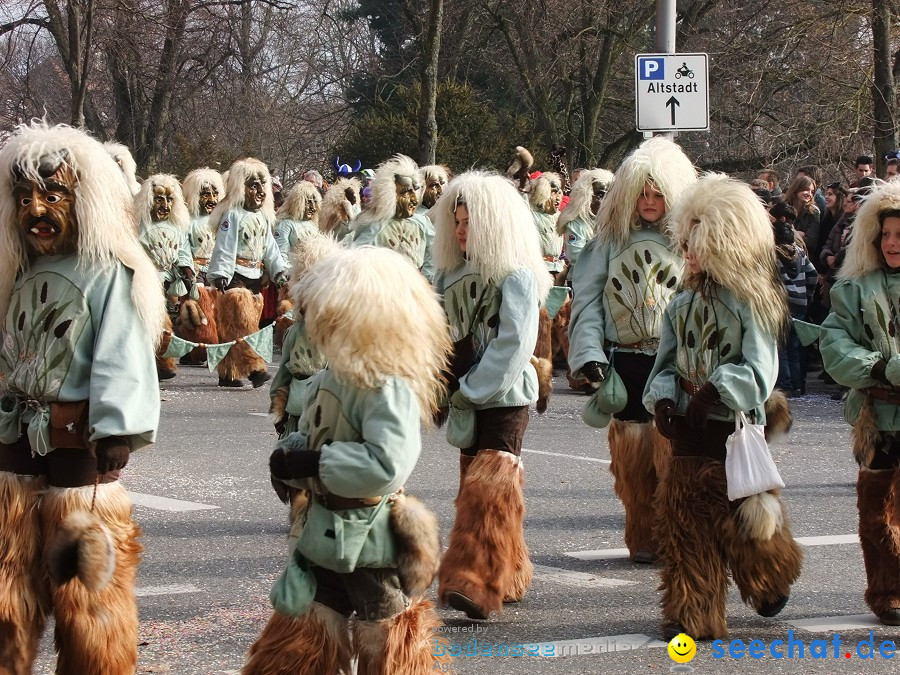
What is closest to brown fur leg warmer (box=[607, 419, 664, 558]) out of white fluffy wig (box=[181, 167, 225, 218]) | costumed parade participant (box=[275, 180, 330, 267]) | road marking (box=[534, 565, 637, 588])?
road marking (box=[534, 565, 637, 588])

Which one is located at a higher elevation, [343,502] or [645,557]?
[343,502]

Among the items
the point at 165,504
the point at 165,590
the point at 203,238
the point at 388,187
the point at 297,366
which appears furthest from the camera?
the point at 203,238

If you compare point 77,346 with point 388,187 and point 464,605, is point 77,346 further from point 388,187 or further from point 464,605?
point 388,187

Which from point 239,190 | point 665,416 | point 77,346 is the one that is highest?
point 239,190

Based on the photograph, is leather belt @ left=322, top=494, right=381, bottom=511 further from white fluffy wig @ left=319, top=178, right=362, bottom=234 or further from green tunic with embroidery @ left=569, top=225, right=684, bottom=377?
white fluffy wig @ left=319, top=178, right=362, bottom=234

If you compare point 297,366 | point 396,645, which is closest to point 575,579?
point 297,366

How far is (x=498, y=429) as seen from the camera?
20.3 feet

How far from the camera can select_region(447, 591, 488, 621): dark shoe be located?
19.2 feet

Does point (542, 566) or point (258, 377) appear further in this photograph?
point (258, 377)

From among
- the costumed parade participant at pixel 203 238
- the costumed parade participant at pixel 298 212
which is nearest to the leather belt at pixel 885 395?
the costumed parade participant at pixel 203 238

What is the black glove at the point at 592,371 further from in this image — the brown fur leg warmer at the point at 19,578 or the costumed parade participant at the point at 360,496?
the brown fur leg warmer at the point at 19,578

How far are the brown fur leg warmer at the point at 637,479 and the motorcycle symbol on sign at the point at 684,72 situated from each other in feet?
22.4

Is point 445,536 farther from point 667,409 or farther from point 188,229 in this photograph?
point 188,229

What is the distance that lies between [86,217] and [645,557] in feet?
11.7
